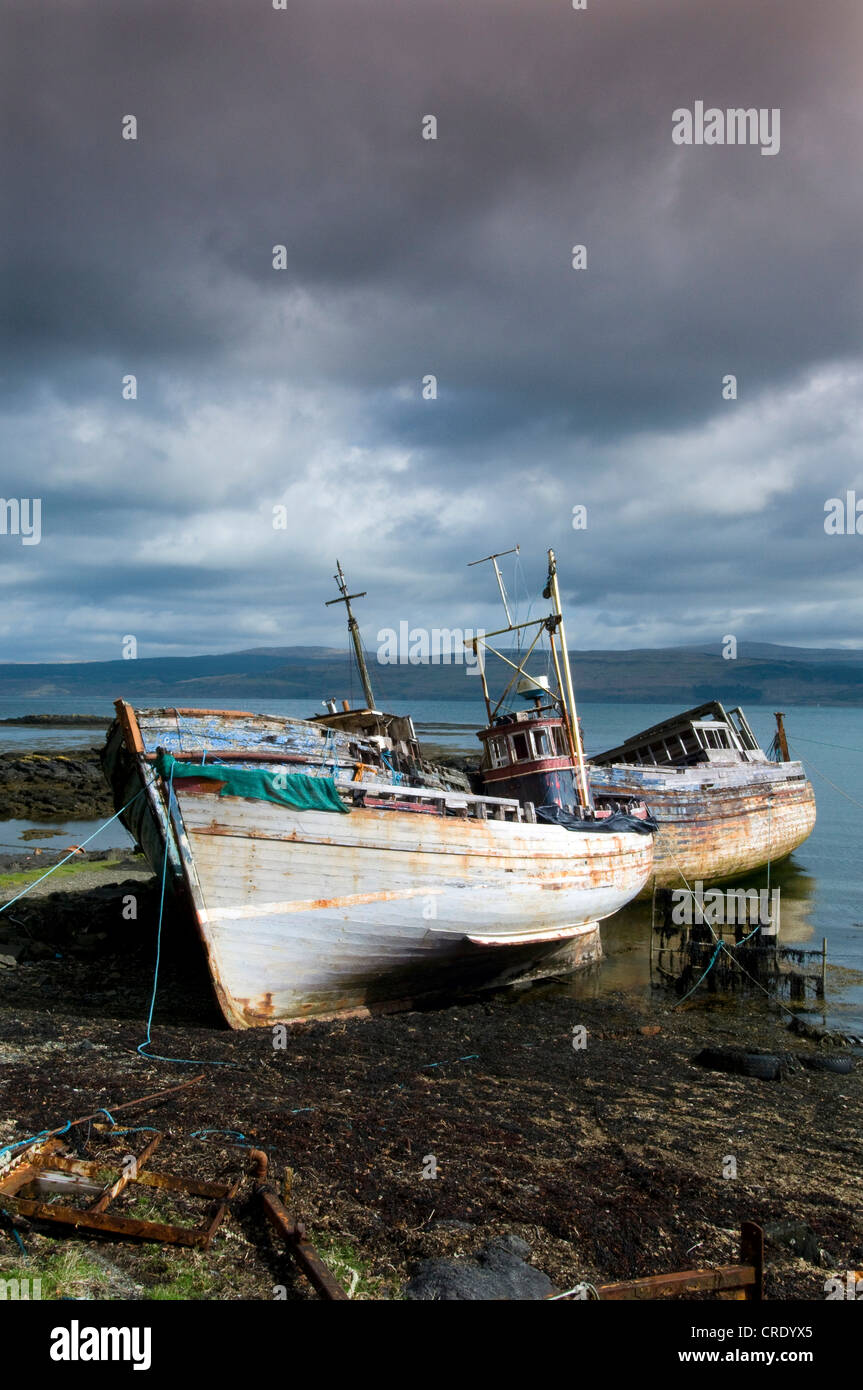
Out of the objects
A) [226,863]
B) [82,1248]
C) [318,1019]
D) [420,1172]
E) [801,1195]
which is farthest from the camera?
[318,1019]

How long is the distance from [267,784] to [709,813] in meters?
20.6

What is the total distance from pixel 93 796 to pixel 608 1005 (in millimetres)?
40331

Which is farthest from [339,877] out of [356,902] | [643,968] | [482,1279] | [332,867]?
[643,968]

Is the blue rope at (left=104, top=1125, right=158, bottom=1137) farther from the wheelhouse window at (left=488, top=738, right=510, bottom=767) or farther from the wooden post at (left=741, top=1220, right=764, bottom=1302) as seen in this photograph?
the wheelhouse window at (left=488, top=738, right=510, bottom=767)

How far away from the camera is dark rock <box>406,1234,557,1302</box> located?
6137 millimetres

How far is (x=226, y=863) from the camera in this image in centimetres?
1263

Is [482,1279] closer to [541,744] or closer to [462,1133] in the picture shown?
[462,1133]

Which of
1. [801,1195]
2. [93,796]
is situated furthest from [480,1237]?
[93,796]

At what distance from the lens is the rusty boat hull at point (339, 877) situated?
12.7 m

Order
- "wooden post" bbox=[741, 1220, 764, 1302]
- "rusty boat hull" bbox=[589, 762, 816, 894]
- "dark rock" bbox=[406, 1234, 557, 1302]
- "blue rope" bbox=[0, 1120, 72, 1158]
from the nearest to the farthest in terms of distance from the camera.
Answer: "wooden post" bbox=[741, 1220, 764, 1302] < "dark rock" bbox=[406, 1234, 557, 1302] < "blue rope" bbox=[0, 1120, 72, 1158] < "rusty boat hull" bbox=[589, 762, 816, 894]

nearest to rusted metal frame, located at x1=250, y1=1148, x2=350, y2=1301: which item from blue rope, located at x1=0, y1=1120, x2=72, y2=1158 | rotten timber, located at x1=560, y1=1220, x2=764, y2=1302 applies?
rotten timber, located at x1=560, y1=1220, x2=764, y2=1302

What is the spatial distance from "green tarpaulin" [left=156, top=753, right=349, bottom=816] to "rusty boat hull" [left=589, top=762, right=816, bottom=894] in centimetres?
1564

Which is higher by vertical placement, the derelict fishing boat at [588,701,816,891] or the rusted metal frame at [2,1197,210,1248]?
the derelict fishing boat at [588,701,816,891]
